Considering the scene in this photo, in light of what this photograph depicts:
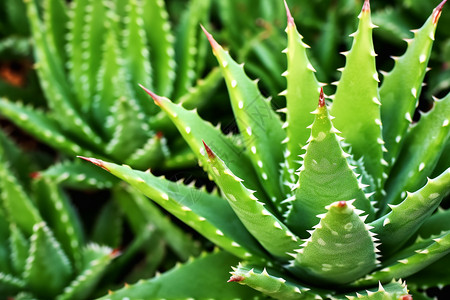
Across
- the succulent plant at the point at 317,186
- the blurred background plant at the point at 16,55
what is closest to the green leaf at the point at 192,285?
the succulent plant at the point at 317,186

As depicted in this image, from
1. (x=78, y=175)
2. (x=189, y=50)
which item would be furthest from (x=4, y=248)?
(x=189, y=50)

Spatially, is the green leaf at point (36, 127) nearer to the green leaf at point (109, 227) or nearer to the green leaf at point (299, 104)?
the green leaf at point (109, 227)

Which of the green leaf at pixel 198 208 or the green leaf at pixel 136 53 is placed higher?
the green leaf at pixel 136 53

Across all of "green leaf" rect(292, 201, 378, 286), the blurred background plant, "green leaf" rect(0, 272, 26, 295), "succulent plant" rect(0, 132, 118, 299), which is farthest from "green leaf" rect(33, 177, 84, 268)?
"green leaf" rect(292, 201, 378, 286)

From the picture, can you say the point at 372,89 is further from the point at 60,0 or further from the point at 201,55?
the point at 60,0

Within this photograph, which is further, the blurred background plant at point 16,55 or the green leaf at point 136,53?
the blurred background plant at point 16,55

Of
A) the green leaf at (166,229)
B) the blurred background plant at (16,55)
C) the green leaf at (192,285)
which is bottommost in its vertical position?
the green leaf at (192,285)

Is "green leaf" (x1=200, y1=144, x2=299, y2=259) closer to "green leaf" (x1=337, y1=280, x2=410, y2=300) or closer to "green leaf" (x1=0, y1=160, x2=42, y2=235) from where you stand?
"green leaf" (x1=337, y1=280, x2=410, y2=300)
